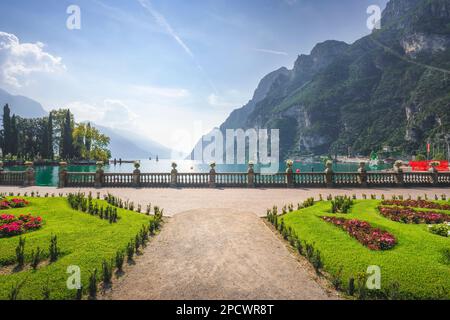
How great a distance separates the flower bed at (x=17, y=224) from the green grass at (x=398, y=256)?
10.8 meters

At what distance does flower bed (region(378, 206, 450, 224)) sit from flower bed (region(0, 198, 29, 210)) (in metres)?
19.3

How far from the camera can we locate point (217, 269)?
710 centimetres

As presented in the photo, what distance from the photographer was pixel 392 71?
630 ft

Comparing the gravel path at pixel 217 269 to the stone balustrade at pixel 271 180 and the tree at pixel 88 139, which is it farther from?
the tree at pixel 88 139

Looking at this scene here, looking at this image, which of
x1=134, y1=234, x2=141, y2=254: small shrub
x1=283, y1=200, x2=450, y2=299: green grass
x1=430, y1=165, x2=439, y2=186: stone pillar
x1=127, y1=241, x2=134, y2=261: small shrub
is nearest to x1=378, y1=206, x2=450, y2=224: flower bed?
x1=283, y1=200, x2=450, y2=299: green grass

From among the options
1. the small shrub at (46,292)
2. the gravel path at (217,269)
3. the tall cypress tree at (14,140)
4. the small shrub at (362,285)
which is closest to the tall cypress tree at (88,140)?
the tall cypress tree at (14,140)

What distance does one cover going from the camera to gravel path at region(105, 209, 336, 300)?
19.5 feet

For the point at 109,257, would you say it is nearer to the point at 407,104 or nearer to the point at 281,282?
the point at 281,282

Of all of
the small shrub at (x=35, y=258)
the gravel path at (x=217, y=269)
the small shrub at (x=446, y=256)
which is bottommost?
the gravel path at (x=217, y=269)

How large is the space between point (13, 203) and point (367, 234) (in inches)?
691

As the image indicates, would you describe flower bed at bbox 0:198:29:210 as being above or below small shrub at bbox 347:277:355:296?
above

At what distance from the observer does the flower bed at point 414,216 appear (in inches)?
438

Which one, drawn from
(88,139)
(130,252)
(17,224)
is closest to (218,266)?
(130,252)

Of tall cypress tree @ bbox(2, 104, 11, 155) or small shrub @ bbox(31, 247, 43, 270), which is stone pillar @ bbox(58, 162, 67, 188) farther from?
tall cypress tree @ bbox(2, 104, 11, 155)
